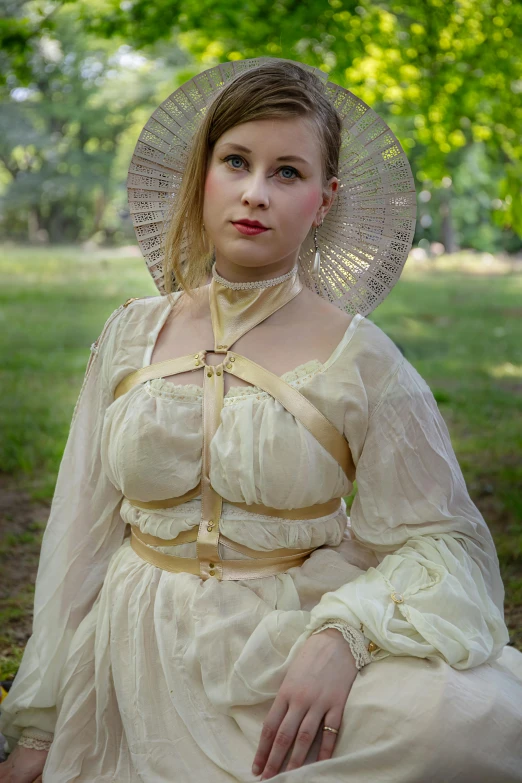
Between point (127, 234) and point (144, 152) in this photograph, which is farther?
point (127, 234)

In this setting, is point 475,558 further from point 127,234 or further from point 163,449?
point 127,234

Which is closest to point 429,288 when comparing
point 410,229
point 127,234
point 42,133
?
point 127,234

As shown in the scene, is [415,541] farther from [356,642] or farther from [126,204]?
[126,204]

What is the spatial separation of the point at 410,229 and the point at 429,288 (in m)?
10.7

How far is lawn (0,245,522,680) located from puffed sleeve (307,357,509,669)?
132cm

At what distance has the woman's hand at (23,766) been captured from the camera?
165 cm

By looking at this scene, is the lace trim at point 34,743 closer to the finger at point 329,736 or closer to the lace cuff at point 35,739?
the lace cuff at point 35,739

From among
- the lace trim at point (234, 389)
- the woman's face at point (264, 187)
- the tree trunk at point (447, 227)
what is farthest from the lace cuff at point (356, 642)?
the tree trunk at point (447, 227)

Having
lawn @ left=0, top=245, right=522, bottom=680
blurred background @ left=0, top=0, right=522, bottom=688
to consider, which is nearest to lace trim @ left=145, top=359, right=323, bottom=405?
blurred background @ left=0, top=0, right=522, bottom=688

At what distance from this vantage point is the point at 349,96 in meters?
1.74

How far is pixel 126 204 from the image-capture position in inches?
98.8

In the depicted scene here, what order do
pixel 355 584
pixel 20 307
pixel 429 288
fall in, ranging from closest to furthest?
pixel 355 584, pixel 20 307, pixel 429 288

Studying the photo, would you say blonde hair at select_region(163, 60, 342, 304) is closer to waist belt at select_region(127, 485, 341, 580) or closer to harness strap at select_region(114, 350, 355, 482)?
harness strap at select_region(114, 350, 355, 482)

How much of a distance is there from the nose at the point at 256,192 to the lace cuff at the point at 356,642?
73cm
